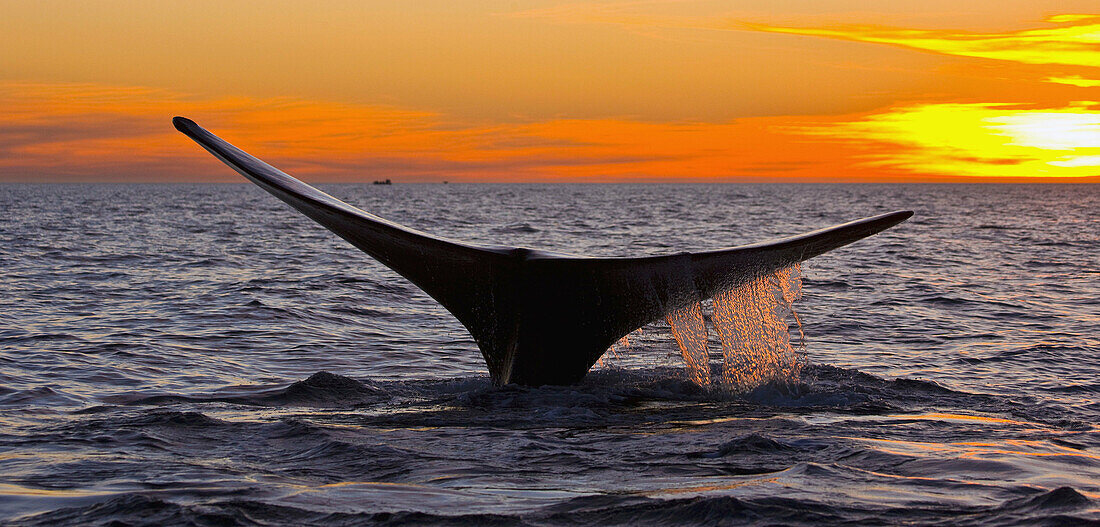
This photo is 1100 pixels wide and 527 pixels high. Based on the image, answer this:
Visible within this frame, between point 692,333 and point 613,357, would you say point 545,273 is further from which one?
point 613,357

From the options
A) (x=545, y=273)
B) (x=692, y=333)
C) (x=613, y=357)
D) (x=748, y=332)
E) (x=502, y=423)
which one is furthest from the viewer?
(x=613, y=357)

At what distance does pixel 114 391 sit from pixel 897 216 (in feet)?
20.3

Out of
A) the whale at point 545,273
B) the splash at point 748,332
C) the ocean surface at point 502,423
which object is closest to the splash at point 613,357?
the ocean surface at point 502,423

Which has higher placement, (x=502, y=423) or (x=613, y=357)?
(x=502, y=423)

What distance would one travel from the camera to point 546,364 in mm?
7109

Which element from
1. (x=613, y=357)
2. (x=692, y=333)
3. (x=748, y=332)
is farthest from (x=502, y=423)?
(x=613, y=357)

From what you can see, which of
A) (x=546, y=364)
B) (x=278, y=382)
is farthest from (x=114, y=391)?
(x=546, y=364)

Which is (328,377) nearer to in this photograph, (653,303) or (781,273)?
(653,303)

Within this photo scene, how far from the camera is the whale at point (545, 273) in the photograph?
6207 millimetres

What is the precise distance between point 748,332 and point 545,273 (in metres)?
1.83

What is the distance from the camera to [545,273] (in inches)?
253

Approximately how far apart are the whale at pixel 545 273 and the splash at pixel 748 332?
0.78ft

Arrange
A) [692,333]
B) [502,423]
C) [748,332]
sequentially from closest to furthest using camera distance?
[502,423]
[692,333]
[748,332]

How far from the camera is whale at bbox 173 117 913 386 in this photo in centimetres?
621
